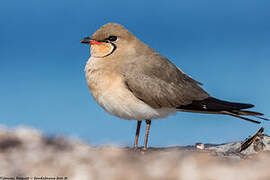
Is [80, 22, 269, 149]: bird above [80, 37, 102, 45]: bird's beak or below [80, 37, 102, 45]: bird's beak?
below

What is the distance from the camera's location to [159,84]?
259 inches

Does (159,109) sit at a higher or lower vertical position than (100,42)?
lower

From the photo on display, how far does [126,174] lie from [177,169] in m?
0.53

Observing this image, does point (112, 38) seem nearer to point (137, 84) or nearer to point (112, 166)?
point (137, 84)

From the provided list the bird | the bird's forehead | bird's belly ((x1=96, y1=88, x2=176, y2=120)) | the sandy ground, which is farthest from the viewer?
the bird's forehead

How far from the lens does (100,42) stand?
267 inches

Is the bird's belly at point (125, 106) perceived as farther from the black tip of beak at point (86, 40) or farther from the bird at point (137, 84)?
the black tip of beak at point (86, 40)

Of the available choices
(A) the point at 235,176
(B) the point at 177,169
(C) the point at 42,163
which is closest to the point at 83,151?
(C) the point at 42,163

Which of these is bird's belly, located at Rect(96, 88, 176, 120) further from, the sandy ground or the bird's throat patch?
the sandy ground

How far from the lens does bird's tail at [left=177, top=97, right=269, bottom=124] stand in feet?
21.3

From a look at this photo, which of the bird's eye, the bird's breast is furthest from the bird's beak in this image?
the bird's breast

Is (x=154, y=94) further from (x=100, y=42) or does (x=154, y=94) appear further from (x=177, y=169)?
(x=177, y=169)

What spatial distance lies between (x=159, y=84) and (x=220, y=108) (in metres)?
1.03

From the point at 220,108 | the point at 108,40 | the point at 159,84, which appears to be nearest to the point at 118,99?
the point at 159,84
